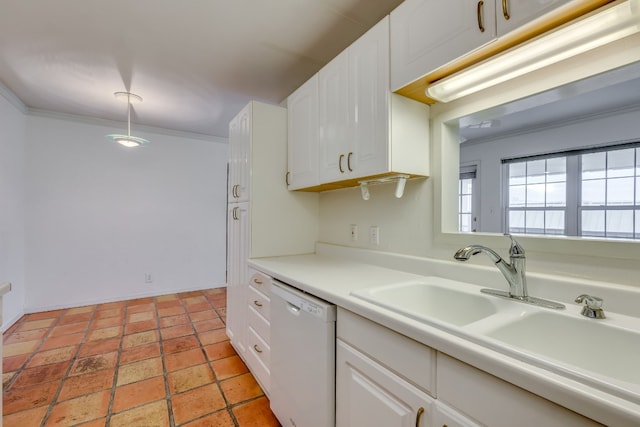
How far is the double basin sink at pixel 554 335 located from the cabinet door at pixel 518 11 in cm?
94

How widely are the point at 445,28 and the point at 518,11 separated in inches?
10.0

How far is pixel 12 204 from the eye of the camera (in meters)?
2.98

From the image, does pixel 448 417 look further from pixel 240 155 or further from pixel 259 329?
pixel 240 155

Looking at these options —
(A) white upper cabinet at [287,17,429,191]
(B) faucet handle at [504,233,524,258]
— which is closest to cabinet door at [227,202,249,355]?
(A) white upper cabinet at [287,17,429,191]

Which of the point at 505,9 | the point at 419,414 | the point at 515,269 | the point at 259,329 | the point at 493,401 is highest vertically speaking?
the point at 505,9

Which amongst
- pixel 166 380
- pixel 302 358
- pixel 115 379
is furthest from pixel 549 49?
pixel 115 379

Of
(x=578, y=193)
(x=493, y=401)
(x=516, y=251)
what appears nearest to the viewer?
(x=493, y=401)

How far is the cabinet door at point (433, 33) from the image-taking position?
1007 millimetres

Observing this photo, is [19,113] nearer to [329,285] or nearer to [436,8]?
[329,285]

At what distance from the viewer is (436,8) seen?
1139mm

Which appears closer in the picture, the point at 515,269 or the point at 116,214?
the point at 515,269

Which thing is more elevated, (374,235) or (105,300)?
(374,235)

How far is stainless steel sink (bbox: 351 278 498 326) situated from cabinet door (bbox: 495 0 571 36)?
97cm

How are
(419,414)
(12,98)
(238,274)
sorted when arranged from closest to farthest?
(419,414) < (238,274) < (12,98)
